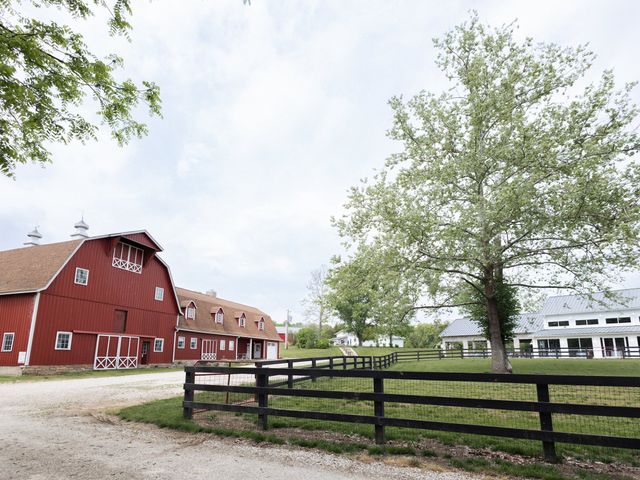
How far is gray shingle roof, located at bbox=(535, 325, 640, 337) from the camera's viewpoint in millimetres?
38031

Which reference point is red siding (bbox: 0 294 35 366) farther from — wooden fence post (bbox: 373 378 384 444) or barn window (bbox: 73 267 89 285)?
wooden fence post (bbox: 373 378 384 444)

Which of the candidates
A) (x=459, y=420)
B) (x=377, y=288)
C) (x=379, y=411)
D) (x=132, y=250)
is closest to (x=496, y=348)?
(x=377, y=288)

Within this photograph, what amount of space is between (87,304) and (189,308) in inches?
417

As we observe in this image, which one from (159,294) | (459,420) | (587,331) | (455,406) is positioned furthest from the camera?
(587,331)

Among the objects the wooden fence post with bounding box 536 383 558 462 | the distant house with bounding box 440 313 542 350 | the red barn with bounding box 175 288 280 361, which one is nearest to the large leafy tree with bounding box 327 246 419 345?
the wooden fence post with bounding box 536 383 558 462

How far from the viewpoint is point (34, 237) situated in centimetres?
2858

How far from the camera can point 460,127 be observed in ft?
59.9

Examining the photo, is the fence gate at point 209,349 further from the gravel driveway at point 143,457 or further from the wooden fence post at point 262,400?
the wooden fence post at point 262,400

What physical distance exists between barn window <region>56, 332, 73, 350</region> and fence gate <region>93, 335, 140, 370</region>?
5.88 ft

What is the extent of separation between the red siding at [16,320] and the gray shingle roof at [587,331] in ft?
155

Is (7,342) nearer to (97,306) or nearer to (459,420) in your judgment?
(97,306)

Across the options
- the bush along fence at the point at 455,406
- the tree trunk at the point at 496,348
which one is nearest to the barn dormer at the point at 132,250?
the bush along fence at the point at 455,406

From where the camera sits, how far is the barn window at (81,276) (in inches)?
857

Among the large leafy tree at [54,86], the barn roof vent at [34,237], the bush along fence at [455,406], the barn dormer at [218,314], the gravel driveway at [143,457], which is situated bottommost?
the gravel driveway at [143,457]
